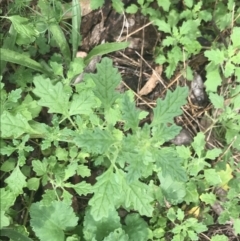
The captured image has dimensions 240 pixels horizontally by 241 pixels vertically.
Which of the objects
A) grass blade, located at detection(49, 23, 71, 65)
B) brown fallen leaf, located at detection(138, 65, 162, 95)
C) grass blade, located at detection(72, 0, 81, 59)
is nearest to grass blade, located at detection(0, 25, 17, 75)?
grass blade, located at detection(49, 23, 71, 65)

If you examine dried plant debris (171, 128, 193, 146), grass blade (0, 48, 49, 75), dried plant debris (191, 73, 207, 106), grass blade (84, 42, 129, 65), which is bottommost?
dried plant debris (171, 128, 193, 146)

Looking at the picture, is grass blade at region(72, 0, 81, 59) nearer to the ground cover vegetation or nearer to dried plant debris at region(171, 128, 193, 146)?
the ground cover vegetation

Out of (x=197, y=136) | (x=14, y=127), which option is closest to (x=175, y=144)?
(x=197, y=136)

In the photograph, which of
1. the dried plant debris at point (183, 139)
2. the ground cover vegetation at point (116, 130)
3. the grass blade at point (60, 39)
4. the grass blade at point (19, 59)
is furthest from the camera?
the dried plant debris at point (183, 139)

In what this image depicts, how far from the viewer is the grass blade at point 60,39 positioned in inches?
89.6

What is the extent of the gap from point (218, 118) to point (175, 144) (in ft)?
0.88

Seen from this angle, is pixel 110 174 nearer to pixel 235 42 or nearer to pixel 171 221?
pixel 171 221

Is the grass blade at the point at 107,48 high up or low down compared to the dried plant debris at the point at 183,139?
up

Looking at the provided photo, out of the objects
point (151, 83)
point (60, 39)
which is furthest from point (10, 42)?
point (151, 83)

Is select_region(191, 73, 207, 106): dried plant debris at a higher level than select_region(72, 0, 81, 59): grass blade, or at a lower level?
lower

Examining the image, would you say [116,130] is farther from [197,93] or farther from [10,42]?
[197,93]

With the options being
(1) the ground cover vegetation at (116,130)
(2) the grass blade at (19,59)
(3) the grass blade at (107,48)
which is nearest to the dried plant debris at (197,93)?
(1) the ground cover vegetation at (116,130)

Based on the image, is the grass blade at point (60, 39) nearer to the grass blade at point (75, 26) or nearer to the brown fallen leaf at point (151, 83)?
the grass blade at point (75, 26)

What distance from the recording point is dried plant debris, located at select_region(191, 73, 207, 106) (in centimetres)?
265
